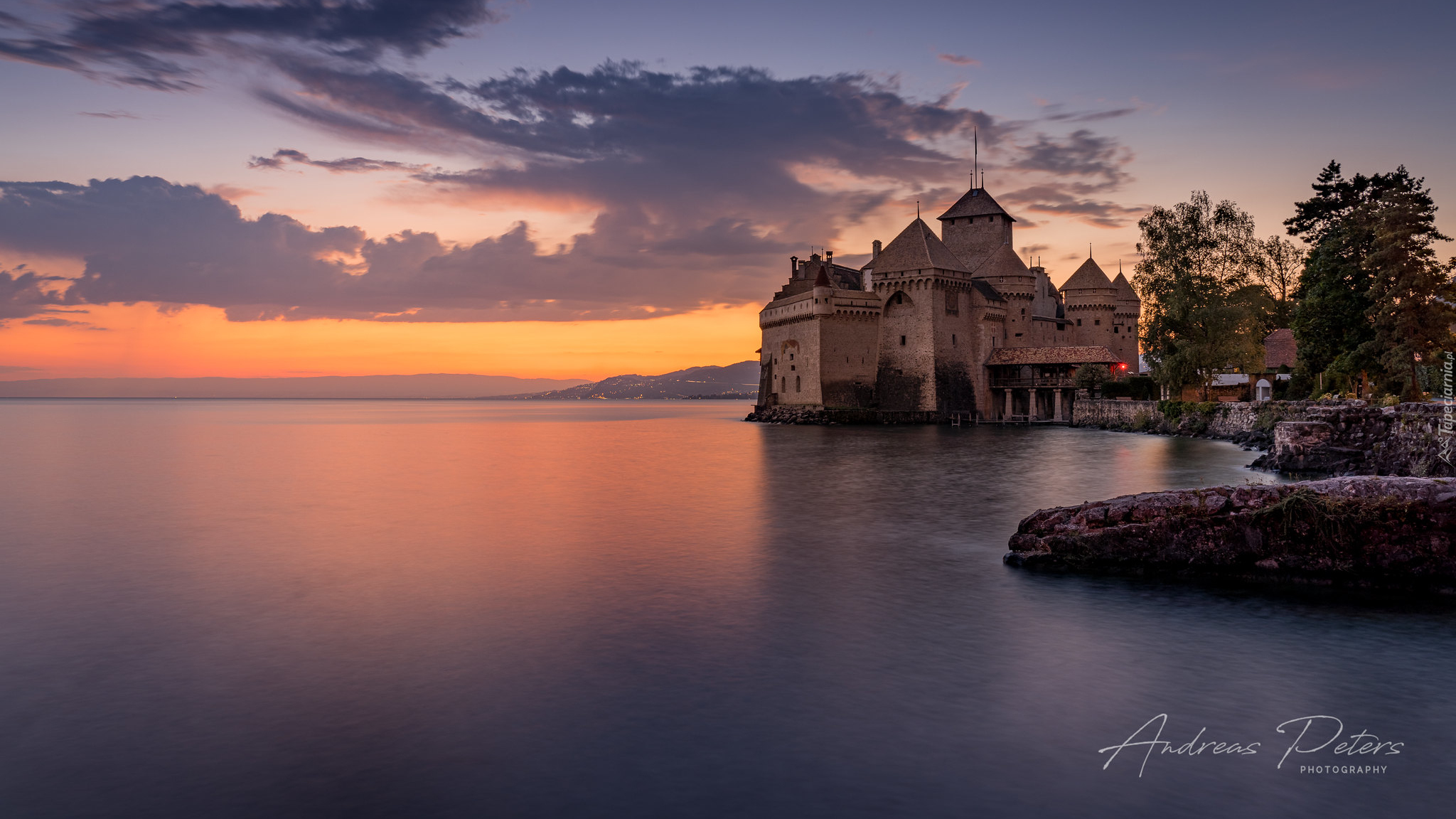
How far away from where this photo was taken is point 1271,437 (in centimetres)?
3747

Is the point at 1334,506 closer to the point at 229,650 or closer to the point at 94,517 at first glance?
the point at 229,650

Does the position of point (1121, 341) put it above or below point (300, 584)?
above

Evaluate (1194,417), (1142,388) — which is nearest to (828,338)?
(1142,388)

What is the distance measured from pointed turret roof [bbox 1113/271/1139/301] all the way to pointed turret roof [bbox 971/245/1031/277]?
464 inches

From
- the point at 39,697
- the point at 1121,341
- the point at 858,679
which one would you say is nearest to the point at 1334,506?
the point at 858,679

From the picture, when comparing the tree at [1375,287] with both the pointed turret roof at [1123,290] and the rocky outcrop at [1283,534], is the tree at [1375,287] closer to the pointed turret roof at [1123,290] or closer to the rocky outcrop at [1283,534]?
the rocky outcrop at [1283,534]

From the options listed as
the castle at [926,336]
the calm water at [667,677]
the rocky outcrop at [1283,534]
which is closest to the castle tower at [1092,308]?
the castle at [926,336]

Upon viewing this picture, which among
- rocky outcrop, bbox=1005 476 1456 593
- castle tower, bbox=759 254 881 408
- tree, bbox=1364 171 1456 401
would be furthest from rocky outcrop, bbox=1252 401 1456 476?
castle tower, bbox=759 254 881 408

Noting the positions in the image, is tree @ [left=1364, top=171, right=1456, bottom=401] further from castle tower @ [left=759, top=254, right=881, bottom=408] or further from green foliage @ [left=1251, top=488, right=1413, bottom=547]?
castle tower @ [left=759, top=254, right=881, bottom=408]

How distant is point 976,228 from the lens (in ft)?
242

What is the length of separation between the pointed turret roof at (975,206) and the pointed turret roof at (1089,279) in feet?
26.9

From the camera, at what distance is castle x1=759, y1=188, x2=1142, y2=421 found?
64250 millimetres

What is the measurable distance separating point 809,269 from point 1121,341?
30.9 m

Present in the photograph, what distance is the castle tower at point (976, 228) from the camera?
72750mm
